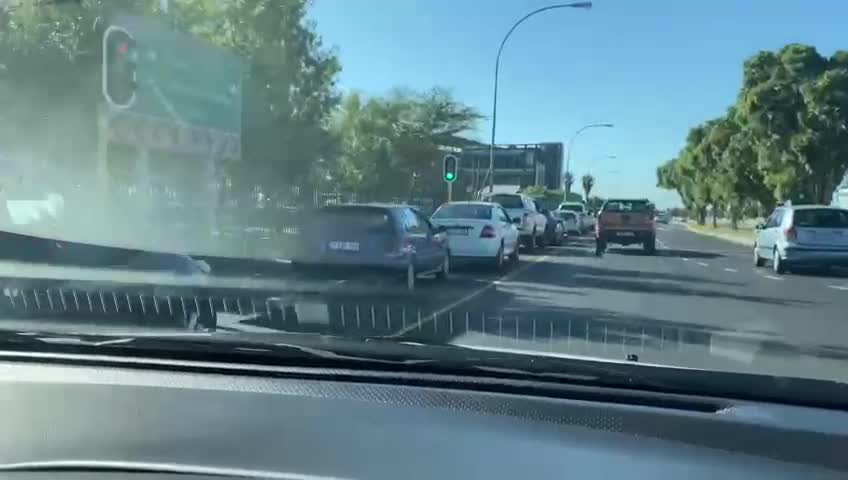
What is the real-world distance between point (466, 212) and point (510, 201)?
9.13 m

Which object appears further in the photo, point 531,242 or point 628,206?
point 628,206

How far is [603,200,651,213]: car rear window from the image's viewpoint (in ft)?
99.8

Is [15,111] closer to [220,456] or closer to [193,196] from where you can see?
[193,196]

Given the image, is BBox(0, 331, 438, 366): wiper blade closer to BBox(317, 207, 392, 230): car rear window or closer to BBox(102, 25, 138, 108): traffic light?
BBox(102, 25, 138, 108): traffic light

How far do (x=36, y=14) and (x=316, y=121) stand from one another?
10.6 m

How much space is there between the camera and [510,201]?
30.5 m

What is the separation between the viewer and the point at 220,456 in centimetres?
314

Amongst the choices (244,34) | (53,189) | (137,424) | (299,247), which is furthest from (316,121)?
(137,424)

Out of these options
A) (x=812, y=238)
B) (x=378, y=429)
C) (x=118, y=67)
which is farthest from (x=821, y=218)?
(x=378, y=429)

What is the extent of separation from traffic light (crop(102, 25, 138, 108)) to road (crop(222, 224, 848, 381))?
411 cm

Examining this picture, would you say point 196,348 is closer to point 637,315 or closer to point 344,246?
point 637,315

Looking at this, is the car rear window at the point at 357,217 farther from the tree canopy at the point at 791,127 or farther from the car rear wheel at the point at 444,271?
the tree canopy at the point at 791,127

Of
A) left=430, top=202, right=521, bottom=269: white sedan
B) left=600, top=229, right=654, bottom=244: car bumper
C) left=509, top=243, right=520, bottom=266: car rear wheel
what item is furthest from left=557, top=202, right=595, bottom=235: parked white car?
left=430, top=202, right=521, bottom=269: white sedan

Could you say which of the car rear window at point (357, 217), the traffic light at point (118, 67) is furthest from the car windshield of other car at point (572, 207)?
the traffic light at point (118, 67)
